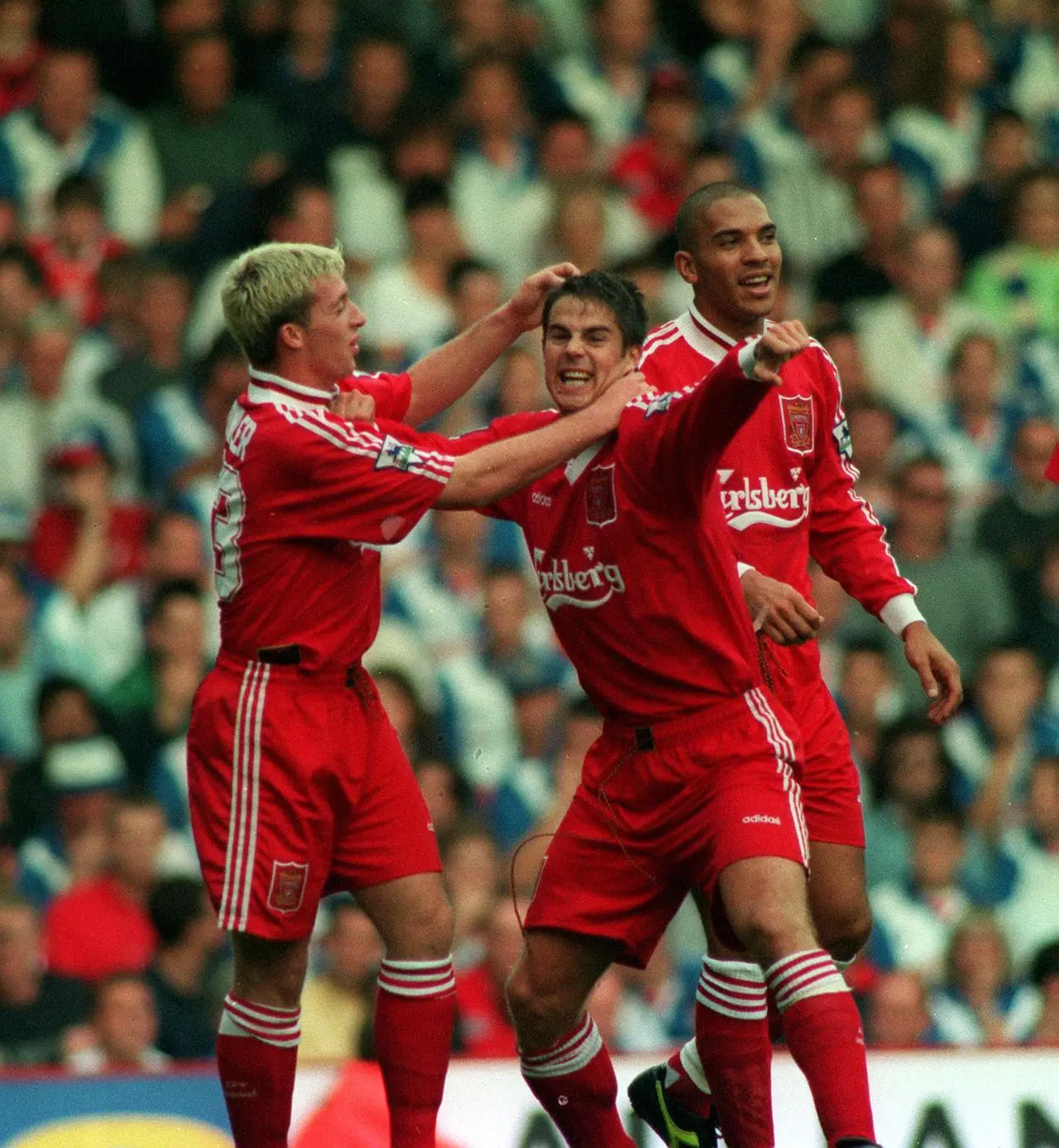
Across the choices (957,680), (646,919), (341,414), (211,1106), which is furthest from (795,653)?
(211,1106)

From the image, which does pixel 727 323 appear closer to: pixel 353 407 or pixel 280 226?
pixel 353 407

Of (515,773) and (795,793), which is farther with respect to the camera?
(515,773)

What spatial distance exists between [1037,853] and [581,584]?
386 cm

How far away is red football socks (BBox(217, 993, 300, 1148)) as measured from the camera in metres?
6.08

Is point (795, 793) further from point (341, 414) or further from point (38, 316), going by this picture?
point (38, 316)

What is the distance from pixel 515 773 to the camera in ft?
30.5

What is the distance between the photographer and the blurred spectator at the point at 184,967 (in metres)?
8.21

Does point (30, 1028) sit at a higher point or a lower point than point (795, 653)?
lower

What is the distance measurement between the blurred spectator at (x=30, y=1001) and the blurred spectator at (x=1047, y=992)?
3.13 metres

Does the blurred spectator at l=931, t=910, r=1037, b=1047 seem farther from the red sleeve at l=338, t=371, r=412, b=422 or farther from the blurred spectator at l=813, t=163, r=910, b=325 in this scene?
the red sleeve at l=338, t=371, r=412, b=422

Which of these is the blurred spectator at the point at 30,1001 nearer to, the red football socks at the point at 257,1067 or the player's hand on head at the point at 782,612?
the red football socks at the point at 257,1067

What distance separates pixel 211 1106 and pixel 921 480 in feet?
13.7

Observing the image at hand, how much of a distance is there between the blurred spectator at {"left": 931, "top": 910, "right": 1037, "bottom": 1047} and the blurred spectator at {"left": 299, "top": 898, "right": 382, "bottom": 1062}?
191 centimetres

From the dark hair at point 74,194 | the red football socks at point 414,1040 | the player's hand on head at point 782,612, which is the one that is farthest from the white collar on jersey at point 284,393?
the dark hair at point 74,194
